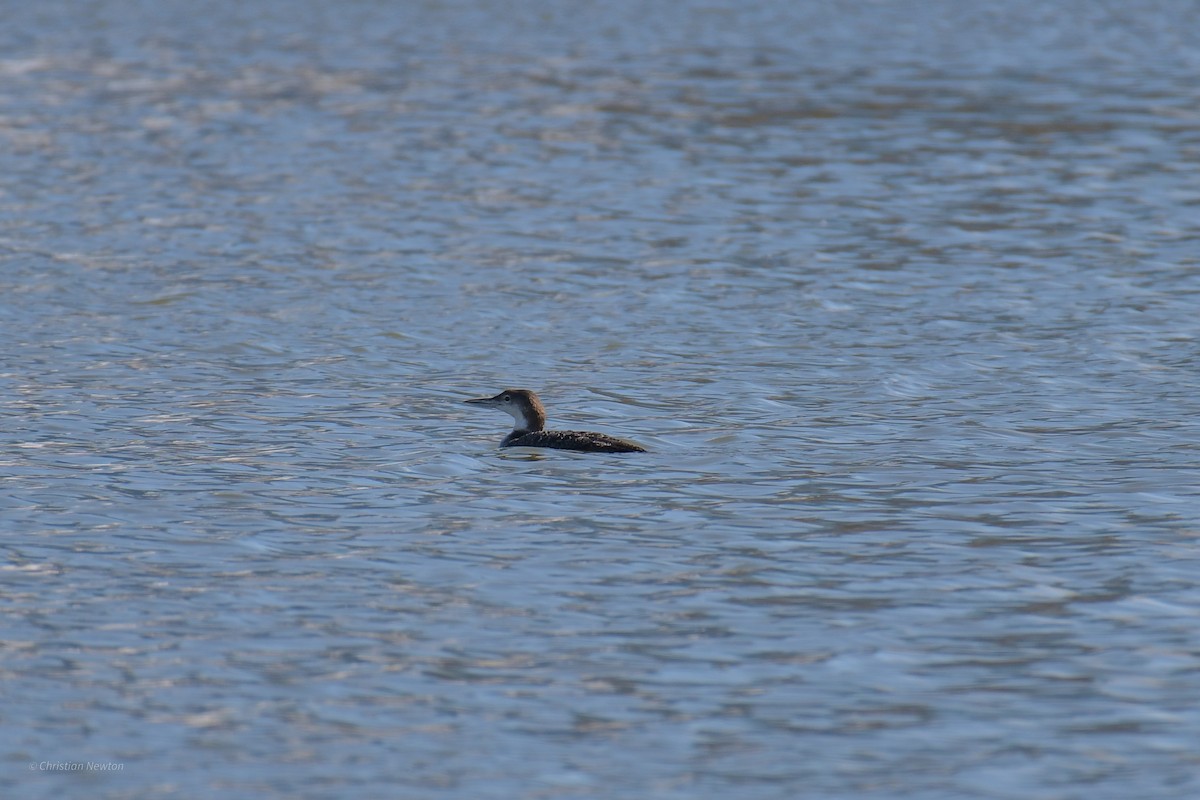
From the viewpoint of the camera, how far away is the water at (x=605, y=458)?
941 centimetres

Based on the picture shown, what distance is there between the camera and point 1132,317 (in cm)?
2022

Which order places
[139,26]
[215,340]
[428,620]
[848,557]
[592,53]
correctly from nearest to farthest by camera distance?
[428,620] → [848,557] → [215,340] → [592,53] → [139,26]

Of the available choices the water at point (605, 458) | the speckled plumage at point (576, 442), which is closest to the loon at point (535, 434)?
the speckled plumage at point (576, 442)

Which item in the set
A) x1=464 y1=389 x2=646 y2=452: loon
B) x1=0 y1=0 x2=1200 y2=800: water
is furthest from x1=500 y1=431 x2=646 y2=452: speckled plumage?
x1=0 y1=0 x2=1200 y2=800: water

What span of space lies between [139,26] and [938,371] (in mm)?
36593

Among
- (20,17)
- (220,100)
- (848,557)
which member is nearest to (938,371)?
(848,557)

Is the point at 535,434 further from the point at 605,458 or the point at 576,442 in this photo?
the point at 605,458

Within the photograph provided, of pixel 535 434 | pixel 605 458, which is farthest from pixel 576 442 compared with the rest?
pixel 535 434

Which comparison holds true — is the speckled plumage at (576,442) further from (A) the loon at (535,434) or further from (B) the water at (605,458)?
(B) the water at (605,458)

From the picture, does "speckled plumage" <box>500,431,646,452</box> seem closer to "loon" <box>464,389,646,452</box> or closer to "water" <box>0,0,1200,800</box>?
"loon" <box>464,389,646,452</box>

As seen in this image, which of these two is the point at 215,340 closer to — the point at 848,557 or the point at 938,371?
the point at 938,371

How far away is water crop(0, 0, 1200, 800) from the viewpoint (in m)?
9.41

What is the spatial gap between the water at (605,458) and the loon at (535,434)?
0.14 metres

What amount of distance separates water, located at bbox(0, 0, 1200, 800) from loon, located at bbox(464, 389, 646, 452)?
0.14 m
